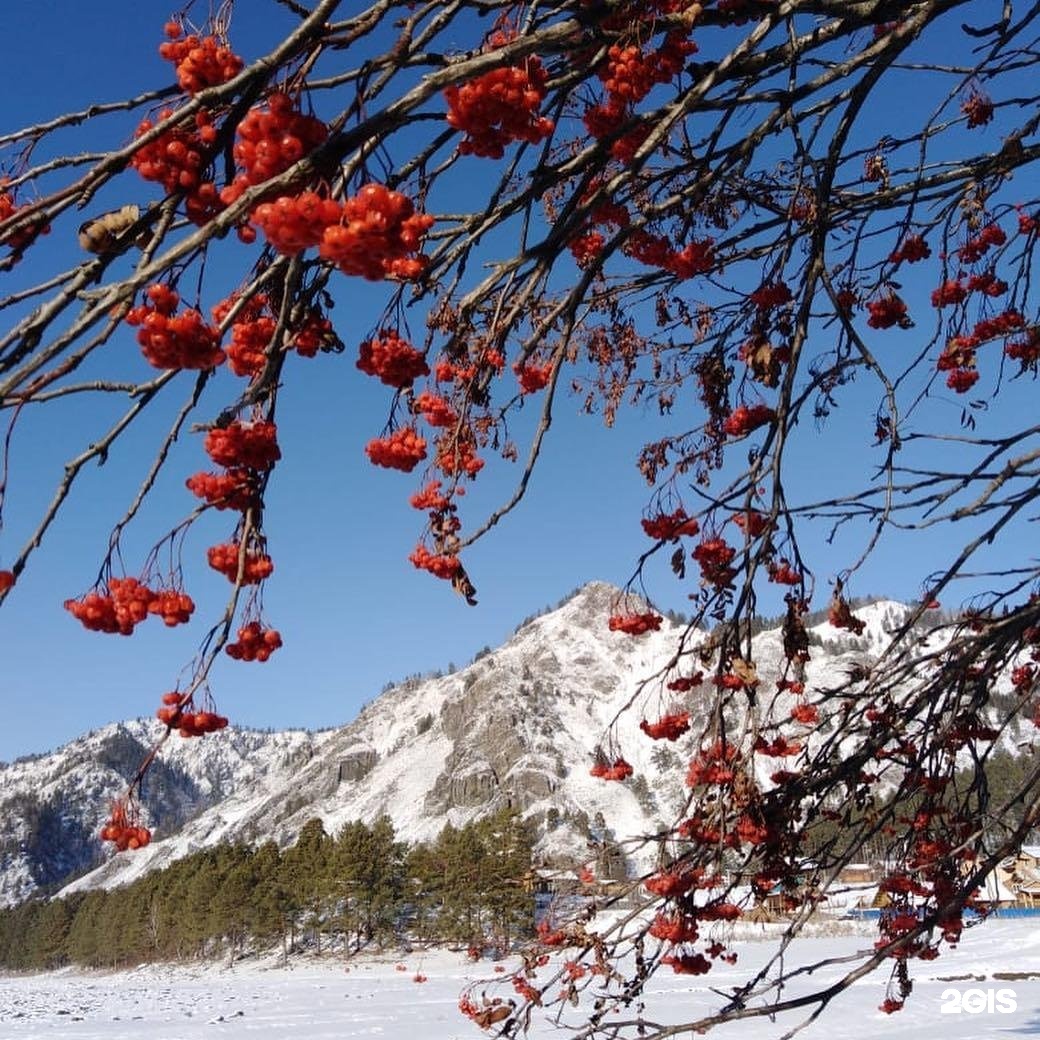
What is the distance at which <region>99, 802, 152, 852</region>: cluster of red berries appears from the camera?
257 centimetres

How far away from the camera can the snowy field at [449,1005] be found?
13367mm

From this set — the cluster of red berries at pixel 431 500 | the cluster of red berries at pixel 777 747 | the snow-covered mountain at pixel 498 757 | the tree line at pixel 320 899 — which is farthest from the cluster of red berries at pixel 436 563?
the snow-covered mountain at pixel 498 757

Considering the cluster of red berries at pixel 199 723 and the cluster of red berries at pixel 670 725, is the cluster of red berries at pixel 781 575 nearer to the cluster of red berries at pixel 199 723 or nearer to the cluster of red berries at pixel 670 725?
the cluster of red berries at pixel 670 725

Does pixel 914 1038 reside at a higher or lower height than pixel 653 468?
lower

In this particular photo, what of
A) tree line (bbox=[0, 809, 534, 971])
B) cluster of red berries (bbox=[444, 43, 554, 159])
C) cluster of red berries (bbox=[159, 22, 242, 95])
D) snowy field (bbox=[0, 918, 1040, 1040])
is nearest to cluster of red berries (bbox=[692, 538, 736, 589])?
cluster of red berries (bbox=[444, 43, 554, 159])

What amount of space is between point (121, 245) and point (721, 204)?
335 centimetres

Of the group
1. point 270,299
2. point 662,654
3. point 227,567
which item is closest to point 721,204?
point 270,299

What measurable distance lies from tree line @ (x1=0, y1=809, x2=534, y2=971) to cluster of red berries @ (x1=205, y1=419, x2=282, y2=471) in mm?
38849

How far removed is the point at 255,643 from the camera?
2.73 m

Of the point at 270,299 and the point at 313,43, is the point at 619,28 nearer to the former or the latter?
the point at 313,43

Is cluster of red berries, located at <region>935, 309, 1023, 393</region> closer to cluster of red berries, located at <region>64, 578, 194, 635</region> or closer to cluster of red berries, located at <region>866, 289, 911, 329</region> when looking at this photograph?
cluster of red berries, located at <region>866, 289, 911, 329</region>

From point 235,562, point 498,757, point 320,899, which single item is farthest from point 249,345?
point 498,757

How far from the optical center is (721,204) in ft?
14.5

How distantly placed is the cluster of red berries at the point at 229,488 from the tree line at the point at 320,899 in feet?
127
